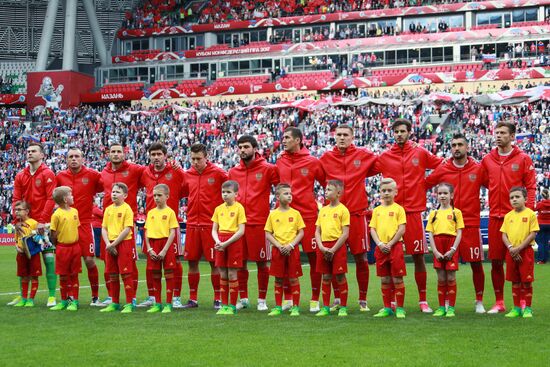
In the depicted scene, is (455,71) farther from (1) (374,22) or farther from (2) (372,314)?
(2) (372,314)

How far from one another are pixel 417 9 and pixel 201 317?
178ft

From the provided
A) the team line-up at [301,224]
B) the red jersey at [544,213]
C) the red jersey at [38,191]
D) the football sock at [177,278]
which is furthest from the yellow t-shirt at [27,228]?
the red jersey at [544,213]

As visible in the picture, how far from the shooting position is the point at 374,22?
→ 6525cm

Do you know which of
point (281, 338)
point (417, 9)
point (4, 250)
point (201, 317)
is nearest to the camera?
point (281, 338)

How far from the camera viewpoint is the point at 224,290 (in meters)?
12.0

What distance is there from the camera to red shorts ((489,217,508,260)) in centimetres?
1157

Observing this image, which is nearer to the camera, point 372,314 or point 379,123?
point 372,314

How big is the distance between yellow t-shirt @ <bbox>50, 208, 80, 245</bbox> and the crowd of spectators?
77.5ft

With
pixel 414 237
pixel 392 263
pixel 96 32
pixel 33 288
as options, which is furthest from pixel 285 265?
pixel 96 32

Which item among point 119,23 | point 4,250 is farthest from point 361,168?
point 119,23

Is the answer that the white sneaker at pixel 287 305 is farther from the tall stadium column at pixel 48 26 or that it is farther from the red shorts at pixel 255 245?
the tall stadium column at pixel 48 26

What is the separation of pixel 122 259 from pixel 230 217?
1536mm

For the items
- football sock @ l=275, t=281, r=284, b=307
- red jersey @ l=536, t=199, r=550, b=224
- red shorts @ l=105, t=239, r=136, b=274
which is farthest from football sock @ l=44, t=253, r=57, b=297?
red jersey @ l=536, t=199, r=550, b=224

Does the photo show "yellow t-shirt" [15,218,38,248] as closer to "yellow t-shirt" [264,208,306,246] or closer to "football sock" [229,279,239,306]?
"football sock" [229,279,239,306]
